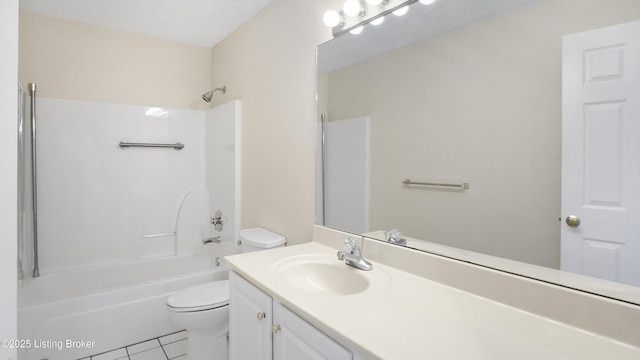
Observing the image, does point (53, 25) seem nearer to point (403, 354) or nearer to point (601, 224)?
point (403, 354)

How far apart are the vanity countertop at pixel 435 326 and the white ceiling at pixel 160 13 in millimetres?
2098

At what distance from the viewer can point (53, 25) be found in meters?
2.46

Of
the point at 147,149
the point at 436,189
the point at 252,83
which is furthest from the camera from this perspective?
the point at 147,149

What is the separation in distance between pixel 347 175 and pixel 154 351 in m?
1.93

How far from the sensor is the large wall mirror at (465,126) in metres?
0.93

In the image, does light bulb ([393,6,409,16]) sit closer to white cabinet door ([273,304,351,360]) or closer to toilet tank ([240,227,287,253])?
white cabinet door ([273,304,351,360])

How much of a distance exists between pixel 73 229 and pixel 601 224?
3359mm

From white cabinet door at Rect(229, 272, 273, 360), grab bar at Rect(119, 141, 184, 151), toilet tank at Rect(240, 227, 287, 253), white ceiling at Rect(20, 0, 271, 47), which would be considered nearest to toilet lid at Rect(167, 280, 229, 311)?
toilet tank at Rect(240, 227, 287, 253)

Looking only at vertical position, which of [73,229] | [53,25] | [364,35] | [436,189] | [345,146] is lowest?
[73,229]

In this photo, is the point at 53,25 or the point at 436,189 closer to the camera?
the point at 436,189

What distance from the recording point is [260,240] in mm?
1973

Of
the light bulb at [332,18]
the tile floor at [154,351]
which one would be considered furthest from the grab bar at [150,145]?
the light bulb at [332,18]

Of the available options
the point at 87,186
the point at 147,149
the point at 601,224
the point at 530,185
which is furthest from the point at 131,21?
the point at 601,224

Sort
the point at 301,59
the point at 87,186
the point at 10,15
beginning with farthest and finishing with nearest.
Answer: the point at 87,186 < the point at 301,59 < the point at 10,15
